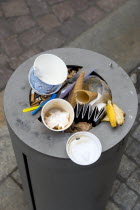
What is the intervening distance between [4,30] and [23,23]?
1.00 ft

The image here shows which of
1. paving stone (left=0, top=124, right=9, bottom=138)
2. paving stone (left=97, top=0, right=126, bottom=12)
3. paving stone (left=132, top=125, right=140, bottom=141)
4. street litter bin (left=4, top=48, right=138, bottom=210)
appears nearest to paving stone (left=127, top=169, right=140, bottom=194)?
paving stone (left=132, top=125, right=140, bottom=141)

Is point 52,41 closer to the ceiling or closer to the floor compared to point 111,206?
closer to the ceiling

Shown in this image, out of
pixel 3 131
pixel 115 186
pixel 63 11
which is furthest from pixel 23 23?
pixel 115 186

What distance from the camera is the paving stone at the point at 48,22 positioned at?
4430 mm

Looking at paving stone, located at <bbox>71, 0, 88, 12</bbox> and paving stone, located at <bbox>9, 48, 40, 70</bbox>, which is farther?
paving stone, located at <bbox>71, 0, 88, 12</bbox>

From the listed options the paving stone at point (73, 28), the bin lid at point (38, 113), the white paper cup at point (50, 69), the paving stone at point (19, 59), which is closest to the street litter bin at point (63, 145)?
the bin lid at point (38, 113)

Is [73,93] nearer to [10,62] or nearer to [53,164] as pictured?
[53,164]

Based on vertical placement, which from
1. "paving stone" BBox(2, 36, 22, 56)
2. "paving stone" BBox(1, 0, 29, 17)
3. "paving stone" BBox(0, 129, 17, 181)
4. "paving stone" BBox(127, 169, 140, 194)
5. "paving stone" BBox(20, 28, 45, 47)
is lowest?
"paving stone" BBox(0, 129, 17, 181)

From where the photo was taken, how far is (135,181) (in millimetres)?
3092

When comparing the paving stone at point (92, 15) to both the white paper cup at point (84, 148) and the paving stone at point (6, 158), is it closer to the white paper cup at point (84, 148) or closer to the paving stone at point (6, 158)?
the paving stone at point (6, 158)

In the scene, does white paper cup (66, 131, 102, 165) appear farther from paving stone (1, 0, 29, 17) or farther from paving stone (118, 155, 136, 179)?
paving stone (1, 0, 29, 17)

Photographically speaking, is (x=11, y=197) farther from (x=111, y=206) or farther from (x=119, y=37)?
(x=119, y=37)

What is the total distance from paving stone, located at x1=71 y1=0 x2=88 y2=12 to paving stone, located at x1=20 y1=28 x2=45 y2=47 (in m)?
0.80

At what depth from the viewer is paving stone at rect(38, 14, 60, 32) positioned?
4.43 m
